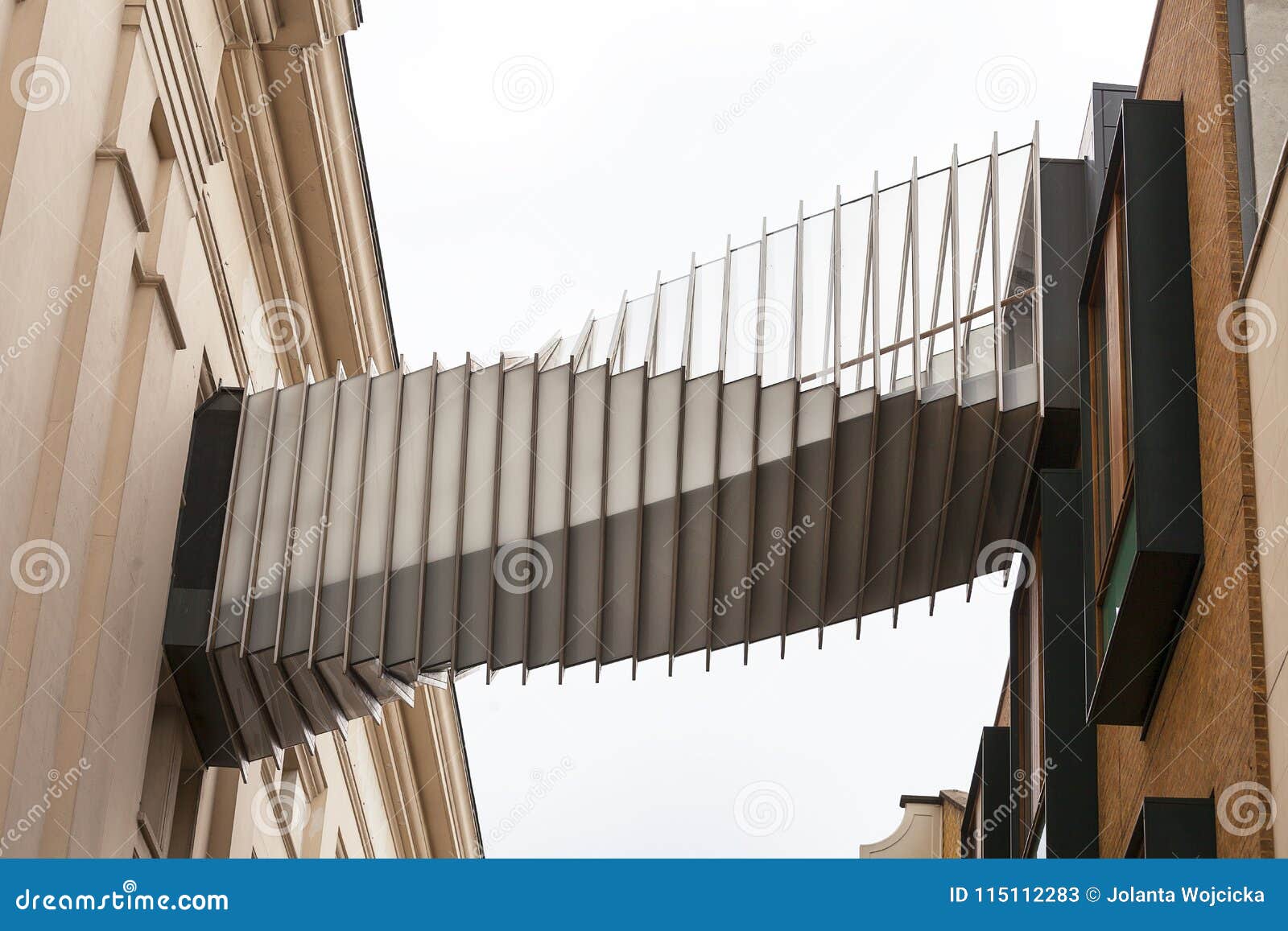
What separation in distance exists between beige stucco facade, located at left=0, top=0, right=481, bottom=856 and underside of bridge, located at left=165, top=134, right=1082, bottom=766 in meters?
1.19

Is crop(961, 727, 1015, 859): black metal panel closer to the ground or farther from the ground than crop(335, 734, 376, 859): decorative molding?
closer to the ground

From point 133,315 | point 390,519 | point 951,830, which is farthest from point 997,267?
point 951,830

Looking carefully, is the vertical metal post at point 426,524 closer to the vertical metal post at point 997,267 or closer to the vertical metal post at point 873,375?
the vertical metal post at point 873,375

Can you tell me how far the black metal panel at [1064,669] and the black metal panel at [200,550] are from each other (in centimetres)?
661

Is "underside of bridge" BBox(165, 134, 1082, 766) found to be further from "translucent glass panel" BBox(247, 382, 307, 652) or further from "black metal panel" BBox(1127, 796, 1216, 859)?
"black metal panel" BBox(1127, 796, 1216, 859)

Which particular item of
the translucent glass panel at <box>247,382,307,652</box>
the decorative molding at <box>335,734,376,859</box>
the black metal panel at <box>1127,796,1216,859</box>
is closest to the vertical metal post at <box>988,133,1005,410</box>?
the black metal panel at <box>1127,796,1216,859</box>

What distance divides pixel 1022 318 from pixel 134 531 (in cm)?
709

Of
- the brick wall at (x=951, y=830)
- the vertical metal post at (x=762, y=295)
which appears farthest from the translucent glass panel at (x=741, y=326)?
the brick wall at (x=951, y=830)

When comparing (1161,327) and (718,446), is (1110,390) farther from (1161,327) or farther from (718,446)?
(718,446)

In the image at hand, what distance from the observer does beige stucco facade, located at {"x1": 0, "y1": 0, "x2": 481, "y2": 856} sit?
12.1m

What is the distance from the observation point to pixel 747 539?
14297 millimetres

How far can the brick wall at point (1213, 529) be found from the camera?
988 cm

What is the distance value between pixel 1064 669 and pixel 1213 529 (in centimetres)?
390

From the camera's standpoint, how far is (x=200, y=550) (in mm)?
15242
